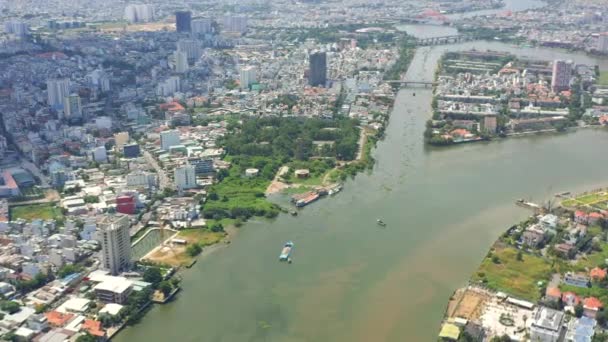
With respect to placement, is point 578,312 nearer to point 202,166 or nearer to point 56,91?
point 202,166

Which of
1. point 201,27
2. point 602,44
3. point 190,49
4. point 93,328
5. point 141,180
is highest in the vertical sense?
point 201,27

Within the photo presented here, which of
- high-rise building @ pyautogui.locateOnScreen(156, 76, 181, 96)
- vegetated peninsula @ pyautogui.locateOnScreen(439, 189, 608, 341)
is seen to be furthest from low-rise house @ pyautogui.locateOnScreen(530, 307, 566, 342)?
high-rise building @ pyautogui.locateOnScreen(156, 76, 181, 96)

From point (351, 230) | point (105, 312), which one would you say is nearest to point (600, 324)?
point (351, 230)

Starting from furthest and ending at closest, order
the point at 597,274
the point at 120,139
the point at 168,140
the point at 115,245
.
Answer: the point at 120,139
the point at 168,140
the point at 115,245
the point at 597,274

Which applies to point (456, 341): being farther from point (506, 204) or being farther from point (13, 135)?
point (13, 135)

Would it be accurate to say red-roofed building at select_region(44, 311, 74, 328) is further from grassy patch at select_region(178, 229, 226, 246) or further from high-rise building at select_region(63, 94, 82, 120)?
high-rise building at select_region(63, 94, 82, 120)

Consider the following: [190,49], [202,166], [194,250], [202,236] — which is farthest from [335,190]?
[190,49]
